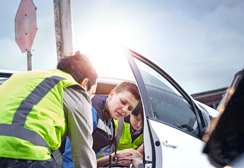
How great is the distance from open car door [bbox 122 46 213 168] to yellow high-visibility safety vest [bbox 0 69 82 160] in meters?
0.68

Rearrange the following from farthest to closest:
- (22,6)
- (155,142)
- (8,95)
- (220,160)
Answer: (22,6)
(155,142)
(8,95)
(220,160)

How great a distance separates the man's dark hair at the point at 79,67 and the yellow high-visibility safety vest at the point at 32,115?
0.88 ft

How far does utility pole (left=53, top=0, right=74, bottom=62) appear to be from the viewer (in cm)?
286

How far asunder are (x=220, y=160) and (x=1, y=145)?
0.94m

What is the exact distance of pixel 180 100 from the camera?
1942mm

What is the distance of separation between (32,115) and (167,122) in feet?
3.59

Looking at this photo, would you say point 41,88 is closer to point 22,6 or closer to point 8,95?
point 8,95

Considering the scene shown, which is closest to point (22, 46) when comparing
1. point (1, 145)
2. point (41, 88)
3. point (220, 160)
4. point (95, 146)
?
point (95, 146)

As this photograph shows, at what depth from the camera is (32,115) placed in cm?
103

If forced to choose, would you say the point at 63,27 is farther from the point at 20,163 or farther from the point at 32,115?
the point at 20,163

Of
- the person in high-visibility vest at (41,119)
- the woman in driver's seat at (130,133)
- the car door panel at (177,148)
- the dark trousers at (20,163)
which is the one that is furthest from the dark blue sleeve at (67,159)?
the woman in driver's seat at (130,133)

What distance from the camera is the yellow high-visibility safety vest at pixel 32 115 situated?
969 millimetres

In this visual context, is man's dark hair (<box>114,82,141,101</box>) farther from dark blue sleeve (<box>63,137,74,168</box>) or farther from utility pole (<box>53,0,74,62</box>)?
utility pole (<box>53,0,74,62</box>)

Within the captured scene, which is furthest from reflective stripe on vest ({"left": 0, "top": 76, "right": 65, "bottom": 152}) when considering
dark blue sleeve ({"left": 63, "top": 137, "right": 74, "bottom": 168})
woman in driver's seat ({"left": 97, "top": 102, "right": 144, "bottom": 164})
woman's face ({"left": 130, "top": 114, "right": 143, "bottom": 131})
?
woman's face ({"left": 130, "top": 114, "right": 143, "bottom": 131})
